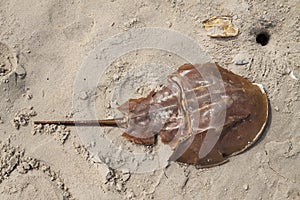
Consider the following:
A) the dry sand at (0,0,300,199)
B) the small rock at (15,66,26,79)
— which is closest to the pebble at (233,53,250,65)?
the dry sand at (0,0,300,199)

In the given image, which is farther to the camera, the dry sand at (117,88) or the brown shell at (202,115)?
the dry sand at (117,88)

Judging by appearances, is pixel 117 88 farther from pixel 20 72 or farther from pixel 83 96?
pixel 20 72

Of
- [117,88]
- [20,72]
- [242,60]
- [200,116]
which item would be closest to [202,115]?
[200,116]

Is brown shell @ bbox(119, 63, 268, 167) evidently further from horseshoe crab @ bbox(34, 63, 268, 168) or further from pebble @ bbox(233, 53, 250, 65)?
pebble @ bbox(233, 53, 250, 65)

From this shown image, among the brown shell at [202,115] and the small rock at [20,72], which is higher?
the small rock at [20,72]

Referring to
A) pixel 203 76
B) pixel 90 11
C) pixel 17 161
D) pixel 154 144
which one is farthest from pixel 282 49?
pixel 17 161

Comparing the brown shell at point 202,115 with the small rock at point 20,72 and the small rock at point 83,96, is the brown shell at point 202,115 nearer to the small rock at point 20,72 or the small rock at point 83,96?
the small rock at point 83,96

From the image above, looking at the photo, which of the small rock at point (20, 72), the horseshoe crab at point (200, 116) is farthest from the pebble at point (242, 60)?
the small rock at point (20, 72)
